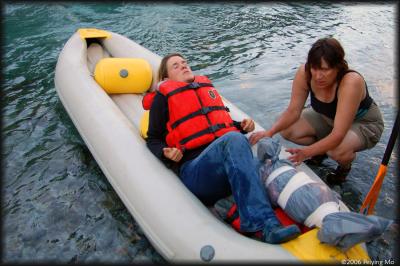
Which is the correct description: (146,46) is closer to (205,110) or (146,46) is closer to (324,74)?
(205,110)

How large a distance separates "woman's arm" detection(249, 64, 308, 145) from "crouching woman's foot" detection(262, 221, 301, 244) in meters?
0.77

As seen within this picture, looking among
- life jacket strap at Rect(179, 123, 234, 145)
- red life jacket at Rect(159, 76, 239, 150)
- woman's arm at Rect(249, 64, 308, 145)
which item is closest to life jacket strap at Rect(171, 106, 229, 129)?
red life jacket at Rect(159, 76, 239, 150)

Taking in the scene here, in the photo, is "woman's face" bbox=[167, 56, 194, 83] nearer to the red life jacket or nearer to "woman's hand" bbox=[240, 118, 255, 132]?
the red life jacket

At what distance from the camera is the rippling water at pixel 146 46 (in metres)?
2.19

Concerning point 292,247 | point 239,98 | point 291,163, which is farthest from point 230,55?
point 292,247

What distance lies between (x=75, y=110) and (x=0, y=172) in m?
0.74

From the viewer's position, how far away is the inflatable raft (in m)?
1.56

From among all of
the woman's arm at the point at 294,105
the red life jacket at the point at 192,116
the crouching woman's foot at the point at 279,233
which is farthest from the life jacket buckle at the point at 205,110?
the crouching woman's foot at the point at 279,233

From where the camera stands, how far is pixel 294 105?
2373 millimetres

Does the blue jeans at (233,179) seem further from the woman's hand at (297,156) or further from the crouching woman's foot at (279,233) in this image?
the woman's hand at (297,156)

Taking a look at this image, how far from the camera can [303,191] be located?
1.72m

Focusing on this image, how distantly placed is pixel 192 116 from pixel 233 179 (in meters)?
0.53

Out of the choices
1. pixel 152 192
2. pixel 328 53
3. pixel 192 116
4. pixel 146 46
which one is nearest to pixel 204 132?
pixel 192 116

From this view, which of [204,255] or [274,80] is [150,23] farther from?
[204,255]
